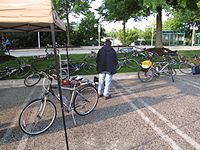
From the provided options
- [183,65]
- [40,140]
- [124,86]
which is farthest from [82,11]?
[40,140]

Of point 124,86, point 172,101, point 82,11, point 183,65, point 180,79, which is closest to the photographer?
point 172,101

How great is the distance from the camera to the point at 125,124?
4848 mm

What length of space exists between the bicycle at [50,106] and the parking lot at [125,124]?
6.5 inches

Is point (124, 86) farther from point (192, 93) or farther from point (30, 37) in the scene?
point (30, 37)

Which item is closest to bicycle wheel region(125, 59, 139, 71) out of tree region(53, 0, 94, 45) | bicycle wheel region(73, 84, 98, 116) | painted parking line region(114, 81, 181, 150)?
painted parking line region(114, 81, 181, 150)

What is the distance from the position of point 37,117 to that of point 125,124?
178cm

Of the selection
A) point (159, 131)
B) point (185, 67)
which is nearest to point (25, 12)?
point (159, 131)

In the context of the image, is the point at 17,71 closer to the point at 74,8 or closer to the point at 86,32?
the point at 74,8

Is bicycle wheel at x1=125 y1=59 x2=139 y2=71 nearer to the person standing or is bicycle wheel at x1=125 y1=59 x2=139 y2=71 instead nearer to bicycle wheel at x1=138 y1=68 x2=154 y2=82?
bicycle wheel at x1=138 y1=68 x2=154 y2=82

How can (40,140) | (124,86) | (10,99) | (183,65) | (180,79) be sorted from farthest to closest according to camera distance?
(183,65)
(180,79)
(124,86)
(10,99)
(40,140)

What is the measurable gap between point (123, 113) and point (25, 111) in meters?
2.25

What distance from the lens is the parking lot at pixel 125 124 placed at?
4031 mm

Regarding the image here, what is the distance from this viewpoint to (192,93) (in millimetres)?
7273

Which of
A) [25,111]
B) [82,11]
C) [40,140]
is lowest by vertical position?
[40,140]
